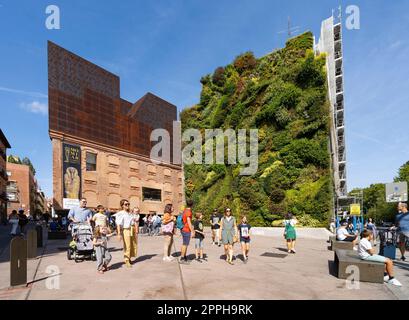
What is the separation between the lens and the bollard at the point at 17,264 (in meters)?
6.43

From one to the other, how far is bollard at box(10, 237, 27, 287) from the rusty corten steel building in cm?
2690

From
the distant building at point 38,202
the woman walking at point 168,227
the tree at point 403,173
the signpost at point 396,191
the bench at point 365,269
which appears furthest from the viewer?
the distant building at point 38,202

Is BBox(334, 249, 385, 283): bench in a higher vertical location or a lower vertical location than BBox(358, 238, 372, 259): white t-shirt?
lower

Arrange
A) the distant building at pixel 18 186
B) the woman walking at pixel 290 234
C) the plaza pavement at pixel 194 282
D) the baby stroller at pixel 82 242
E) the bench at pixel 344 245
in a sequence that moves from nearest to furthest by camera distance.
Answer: the plaza pavement at pixel 194 282, the baby stroller at pixel 82 242, the bench at pixel 344 245, the woman walking at pixel 290 234, the distant building at pixel 18 186

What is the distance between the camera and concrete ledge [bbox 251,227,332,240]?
67.5ft

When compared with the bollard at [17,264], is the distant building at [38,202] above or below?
below

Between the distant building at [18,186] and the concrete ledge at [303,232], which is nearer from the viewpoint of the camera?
the concrete ledge at [303,232]

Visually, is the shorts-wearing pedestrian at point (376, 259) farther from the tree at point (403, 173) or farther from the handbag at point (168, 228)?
the tree at point (403, 173)

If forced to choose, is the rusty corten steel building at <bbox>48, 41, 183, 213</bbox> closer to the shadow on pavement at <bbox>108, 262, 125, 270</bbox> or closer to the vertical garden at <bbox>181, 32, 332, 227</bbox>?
the vertical garden at <bbox>181, 32, 332, 227</bbox>

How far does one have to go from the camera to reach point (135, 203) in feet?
134

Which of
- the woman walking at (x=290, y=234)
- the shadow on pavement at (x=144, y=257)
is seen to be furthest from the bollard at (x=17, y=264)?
the woman walking at (x=290, y=234)

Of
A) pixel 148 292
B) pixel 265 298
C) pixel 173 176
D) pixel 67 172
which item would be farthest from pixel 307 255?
pixel 173 176

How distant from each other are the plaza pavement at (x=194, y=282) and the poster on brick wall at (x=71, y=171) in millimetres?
23546

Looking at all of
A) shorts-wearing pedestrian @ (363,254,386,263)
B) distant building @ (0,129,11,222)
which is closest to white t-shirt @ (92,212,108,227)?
shorts-wearing pedestrian @ (363,254,386,263)
